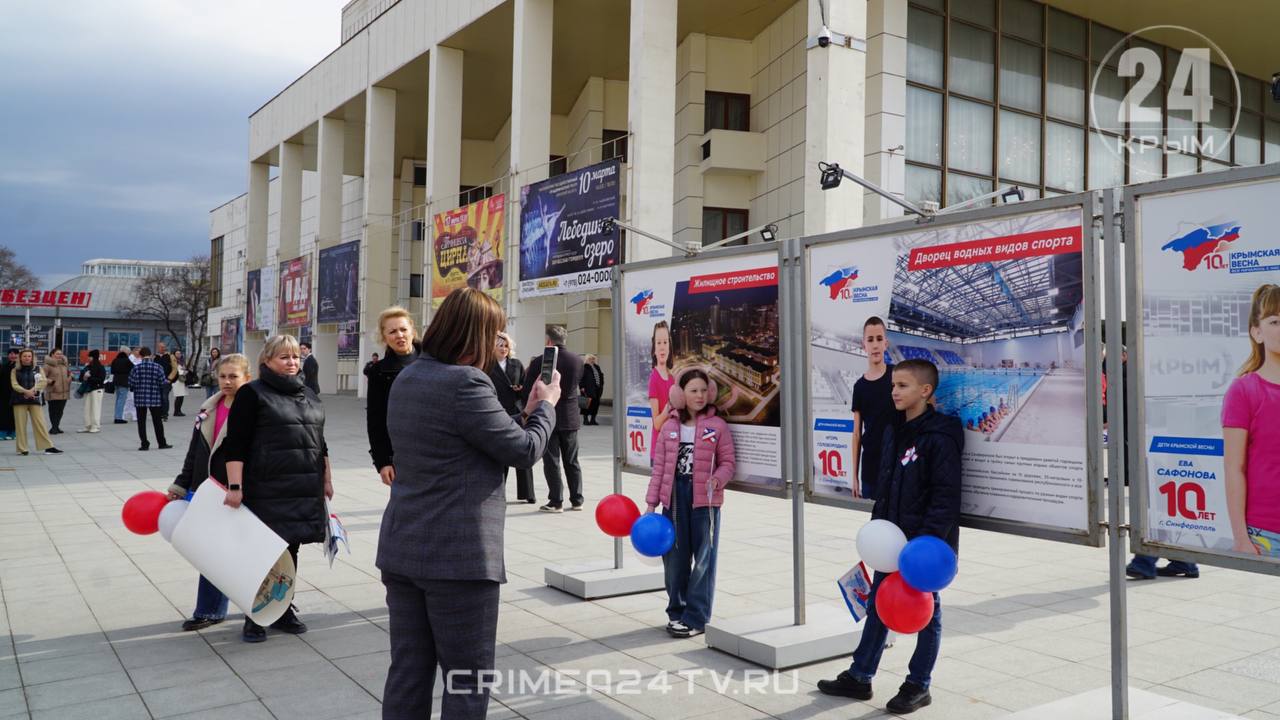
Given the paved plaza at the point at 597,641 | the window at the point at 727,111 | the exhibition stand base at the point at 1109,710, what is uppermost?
the window at the point at 727,111

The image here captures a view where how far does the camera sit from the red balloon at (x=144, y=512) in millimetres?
5285

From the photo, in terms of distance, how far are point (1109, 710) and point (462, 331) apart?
2.92 meters

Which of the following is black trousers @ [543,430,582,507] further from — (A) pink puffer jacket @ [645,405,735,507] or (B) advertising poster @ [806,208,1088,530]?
(B) advertising poster @ [806,208,1088,530]

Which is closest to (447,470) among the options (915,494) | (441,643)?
(441,643)

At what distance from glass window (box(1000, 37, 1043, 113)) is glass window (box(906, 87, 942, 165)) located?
251cm

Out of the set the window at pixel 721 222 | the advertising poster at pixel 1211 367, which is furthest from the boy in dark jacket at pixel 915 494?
the window at pixel 721 222

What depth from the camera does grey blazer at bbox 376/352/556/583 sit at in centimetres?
306

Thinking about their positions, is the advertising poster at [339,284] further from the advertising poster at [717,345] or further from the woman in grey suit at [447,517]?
the woman in grey suit at [447,517]

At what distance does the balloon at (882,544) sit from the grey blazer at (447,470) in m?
1.56

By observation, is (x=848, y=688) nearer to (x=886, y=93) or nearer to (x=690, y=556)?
(x=690, y=556)

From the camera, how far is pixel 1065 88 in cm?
2445

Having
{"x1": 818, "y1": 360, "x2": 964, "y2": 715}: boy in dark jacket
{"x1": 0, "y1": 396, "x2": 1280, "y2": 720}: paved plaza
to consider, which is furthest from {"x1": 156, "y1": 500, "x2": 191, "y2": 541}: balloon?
{"x1": 818, "y1": 360, "x2": 964, "y2": 715}: boy in dark jacket

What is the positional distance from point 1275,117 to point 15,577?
35.6 meters

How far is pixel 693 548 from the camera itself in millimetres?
5430
